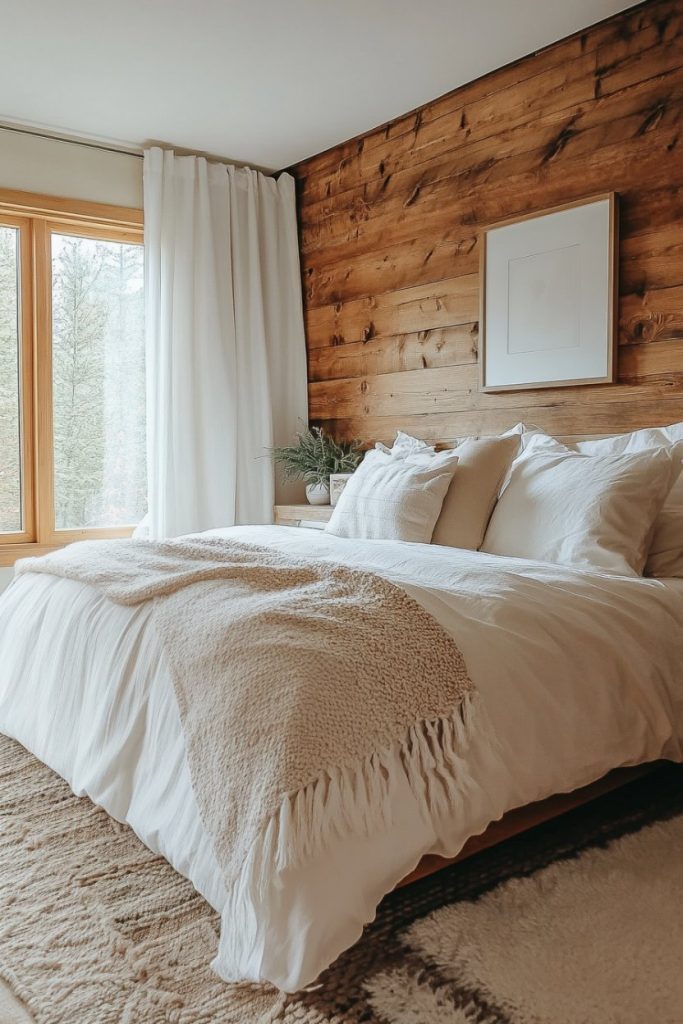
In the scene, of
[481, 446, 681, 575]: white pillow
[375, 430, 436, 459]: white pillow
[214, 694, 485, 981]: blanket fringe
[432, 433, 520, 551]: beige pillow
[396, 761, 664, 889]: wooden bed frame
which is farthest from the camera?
[375, 430, 436, 459]: white pillow

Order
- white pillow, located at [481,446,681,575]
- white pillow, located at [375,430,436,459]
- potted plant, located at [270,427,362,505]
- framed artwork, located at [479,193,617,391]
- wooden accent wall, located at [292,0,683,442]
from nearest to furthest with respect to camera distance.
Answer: white pillow, located at [481,446,681,575] < wooden accent wall, located at [292,0,683,442] < framed artwork, located at [479,193,617,391] < white pillow, located at [375,430,436,459] < potted plant, located at [270,427,362,505]

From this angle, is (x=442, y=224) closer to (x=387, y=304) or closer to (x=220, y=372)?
(x=387, y=304)

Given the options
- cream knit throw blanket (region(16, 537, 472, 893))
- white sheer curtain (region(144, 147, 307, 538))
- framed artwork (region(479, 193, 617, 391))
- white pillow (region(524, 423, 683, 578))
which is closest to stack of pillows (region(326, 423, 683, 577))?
white pillow (region(524, 423, 683, 578))

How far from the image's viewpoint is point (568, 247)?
318 centimetres

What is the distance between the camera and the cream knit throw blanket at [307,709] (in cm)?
141

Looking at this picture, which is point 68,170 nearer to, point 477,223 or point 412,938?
point 477,223

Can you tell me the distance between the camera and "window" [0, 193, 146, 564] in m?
4.08

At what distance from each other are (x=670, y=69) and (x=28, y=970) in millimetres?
3130

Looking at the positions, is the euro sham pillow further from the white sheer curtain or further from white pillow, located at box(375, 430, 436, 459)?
the white sheer curtain

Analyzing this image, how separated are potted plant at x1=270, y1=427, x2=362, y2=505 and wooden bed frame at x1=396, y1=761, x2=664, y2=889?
234cm

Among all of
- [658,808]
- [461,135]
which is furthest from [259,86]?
[658,808]

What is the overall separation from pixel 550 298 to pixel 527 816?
6.75 feet

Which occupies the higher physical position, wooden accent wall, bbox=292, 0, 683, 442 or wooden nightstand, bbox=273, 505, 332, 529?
wooden accent wall, bbox=292, 0, 683, 442

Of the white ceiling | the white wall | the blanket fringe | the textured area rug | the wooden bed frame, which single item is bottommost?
the textured area rug
